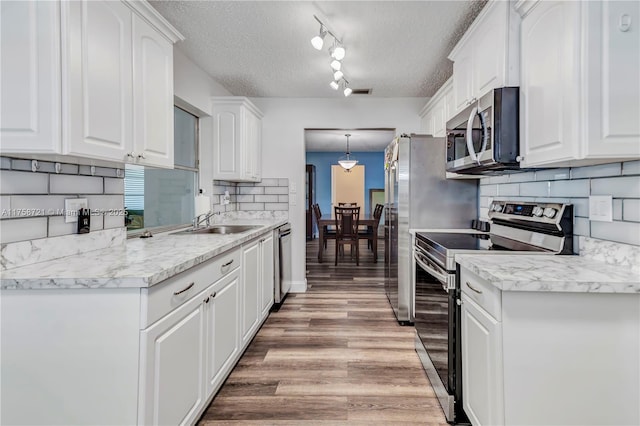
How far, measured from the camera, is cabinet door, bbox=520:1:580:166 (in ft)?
4.23

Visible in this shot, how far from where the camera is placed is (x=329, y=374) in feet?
7.06

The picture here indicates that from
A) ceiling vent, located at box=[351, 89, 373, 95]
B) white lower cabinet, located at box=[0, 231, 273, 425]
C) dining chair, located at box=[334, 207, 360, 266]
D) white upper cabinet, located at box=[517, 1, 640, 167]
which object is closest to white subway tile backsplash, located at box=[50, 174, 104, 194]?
white lower cabinet, located at box=[0, 231, 273, 425]

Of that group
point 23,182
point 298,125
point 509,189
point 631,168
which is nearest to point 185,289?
point 23,182

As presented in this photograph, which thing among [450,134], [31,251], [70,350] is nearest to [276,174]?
[450,134]

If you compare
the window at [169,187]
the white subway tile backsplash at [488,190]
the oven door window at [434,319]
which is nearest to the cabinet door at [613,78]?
the oven door window at [434,319]

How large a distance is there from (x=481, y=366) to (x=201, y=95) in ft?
10.1

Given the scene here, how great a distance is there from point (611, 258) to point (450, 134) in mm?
1309

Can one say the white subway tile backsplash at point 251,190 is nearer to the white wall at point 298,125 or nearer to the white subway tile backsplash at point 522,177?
the white wall at point 298,125

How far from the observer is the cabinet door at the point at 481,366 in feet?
4.00

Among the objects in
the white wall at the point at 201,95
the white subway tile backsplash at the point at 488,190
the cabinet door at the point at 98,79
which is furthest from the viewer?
the white wall at the point at 201,95

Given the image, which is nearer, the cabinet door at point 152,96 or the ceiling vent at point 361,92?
the cabinet door at point 152,96

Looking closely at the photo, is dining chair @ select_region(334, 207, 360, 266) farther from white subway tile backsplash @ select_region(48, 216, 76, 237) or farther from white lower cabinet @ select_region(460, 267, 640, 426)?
white lower cabinet @ select_region(460, 267, 640, 426)

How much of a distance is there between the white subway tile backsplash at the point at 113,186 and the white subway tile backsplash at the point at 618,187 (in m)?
2.46

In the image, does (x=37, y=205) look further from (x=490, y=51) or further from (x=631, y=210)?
(x=631, y=210)
